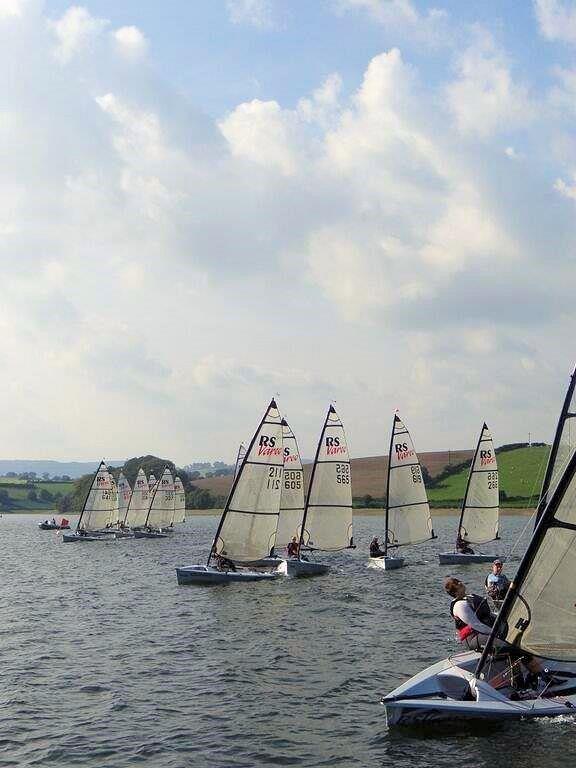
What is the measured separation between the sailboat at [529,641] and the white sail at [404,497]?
98.3 feet

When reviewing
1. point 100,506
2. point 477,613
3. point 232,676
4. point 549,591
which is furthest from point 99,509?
point 549,591

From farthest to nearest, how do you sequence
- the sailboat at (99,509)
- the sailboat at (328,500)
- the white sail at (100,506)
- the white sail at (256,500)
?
the white sail at (100,506), the sailboat at (99,509), the sailboat at (328,500), the white sail at (256,500)

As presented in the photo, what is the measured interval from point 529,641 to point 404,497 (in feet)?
101

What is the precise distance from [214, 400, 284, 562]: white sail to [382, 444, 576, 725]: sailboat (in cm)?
2245

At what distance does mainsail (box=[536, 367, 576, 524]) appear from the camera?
66.3 feet

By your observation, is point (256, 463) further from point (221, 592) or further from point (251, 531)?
point (221, 592)

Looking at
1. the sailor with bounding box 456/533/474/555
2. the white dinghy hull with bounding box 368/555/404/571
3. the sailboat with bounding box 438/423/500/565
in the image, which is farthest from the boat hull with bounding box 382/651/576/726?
the sailboat with bounding box 438/423/500/565

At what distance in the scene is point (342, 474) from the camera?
144ft

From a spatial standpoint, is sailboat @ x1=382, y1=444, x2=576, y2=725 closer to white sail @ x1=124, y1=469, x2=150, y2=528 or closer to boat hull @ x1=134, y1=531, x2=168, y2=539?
boat hull @ x1=134, y1=531, x2=168, y2=539

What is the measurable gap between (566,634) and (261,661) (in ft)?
31.3

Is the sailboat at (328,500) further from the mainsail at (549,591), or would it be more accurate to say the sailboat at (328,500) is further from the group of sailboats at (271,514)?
the mainsail at (549,591)

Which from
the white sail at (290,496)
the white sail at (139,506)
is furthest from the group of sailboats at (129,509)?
the white sail at (290,496)

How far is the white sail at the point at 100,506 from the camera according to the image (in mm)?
75688

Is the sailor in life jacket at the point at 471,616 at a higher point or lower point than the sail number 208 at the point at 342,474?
lower
